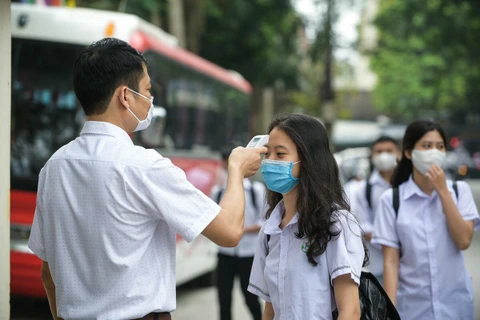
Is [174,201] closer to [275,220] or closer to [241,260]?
[275,220]

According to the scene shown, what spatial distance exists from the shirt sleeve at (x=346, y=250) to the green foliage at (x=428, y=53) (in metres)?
12.8

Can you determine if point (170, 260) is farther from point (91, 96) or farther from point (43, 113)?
point (43, 113)

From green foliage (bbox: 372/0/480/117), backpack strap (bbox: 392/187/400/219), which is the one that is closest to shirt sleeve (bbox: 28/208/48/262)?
backpack strap (bbox: 392/187/400/219)

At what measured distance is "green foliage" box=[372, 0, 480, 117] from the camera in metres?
18.0

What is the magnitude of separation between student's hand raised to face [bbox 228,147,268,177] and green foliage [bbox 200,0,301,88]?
1708cm

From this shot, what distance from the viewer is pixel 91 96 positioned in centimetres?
267

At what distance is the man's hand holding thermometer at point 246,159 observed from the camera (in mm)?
2812

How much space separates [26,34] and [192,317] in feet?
12.4

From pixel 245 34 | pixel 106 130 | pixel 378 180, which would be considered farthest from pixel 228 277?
pixel 245 34

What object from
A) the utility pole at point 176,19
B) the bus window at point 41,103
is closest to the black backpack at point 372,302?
the bus window at point 41,103

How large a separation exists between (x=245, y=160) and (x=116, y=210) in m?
0.60

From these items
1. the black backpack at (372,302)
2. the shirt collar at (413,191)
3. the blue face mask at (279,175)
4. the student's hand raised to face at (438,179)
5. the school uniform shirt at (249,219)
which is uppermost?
the blue face mask at (279,175)

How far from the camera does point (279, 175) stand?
3014 mm

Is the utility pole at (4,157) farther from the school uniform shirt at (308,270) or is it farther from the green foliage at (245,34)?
the green foliage at (245,34)
